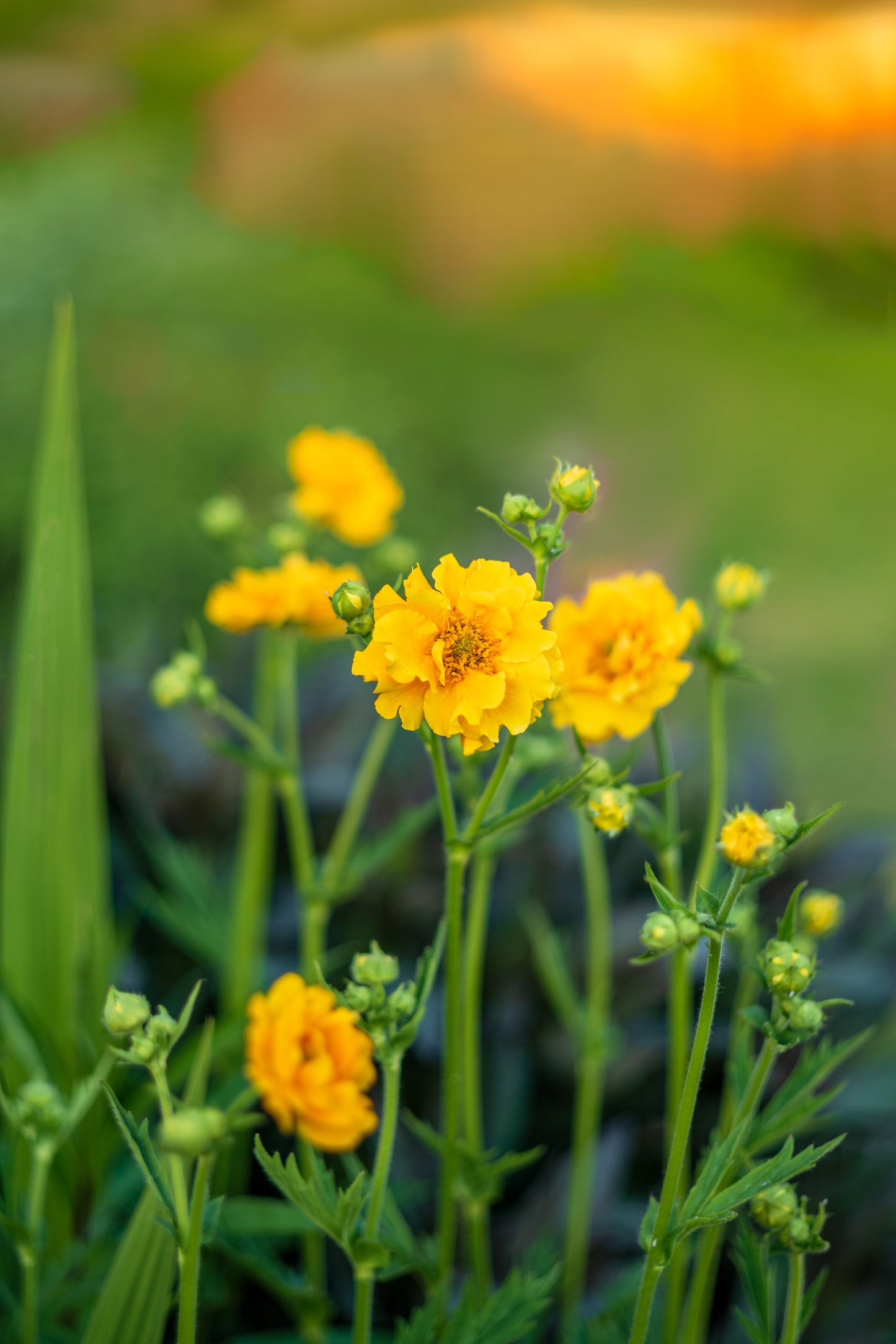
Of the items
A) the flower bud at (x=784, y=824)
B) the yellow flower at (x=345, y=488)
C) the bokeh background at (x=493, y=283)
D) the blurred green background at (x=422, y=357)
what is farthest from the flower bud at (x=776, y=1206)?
the bokeh background at (x=493, y=283)

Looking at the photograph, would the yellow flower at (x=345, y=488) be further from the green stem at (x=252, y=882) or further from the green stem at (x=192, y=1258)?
the green stem at (x=192, y=1258)

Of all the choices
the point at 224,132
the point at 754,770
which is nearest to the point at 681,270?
the point at 224,132

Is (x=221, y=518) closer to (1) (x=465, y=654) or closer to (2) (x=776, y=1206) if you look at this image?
(1) (x=465, y=654)

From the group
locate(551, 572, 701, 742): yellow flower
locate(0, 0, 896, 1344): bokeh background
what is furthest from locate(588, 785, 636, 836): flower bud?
locate(0, 0, 896, 1344): bokeh background

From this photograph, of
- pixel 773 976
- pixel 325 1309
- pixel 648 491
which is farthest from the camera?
pixel 648 491

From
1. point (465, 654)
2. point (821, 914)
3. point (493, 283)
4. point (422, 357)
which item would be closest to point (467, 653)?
point (465, 654)

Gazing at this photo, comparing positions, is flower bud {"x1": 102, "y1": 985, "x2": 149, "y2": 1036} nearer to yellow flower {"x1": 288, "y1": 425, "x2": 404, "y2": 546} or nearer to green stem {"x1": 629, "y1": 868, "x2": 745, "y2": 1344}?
green stem {"x1": 629, "y1": 868, "x2": 745, "y2": 1344}

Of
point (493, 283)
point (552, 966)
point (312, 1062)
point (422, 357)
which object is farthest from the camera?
point (493, 283)

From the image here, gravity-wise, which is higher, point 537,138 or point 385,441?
point 537,138

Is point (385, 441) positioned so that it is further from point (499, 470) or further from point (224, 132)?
point (224, 132)
